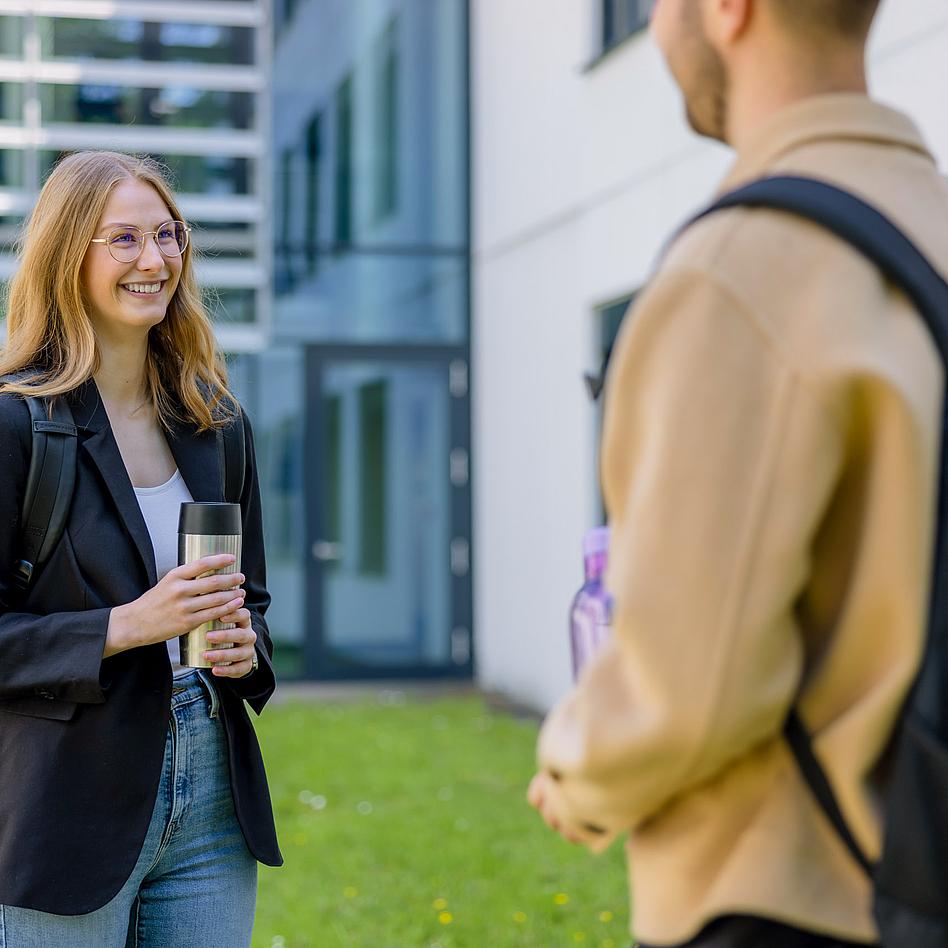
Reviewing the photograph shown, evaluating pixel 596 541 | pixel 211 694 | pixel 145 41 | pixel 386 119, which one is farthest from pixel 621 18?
pixel 596 541

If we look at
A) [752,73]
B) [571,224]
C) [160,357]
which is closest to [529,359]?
[571,224]

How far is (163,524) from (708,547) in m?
1.46

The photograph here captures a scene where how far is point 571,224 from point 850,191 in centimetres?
845

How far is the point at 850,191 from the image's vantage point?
1322 mm

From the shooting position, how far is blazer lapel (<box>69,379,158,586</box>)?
7.85 feet

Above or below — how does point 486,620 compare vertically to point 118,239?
below

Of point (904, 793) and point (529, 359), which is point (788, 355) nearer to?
point (904, 793)

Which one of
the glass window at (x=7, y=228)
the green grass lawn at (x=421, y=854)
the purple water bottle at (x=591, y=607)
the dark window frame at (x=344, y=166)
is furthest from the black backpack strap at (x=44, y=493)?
the dark window frame at (x=344, y=166)

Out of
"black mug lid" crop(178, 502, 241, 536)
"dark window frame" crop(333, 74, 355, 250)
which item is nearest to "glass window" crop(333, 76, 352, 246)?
"dark window frame" crop(333, 74, 355, 250)

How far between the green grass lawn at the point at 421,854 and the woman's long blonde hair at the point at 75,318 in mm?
2707

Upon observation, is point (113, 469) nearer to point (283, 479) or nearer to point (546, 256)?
point (546, 256)

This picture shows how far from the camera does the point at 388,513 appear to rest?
37.6 ft

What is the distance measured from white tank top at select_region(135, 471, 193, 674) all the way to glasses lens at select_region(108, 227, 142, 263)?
0.42 m

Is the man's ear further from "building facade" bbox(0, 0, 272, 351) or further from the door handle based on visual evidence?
the door handle
